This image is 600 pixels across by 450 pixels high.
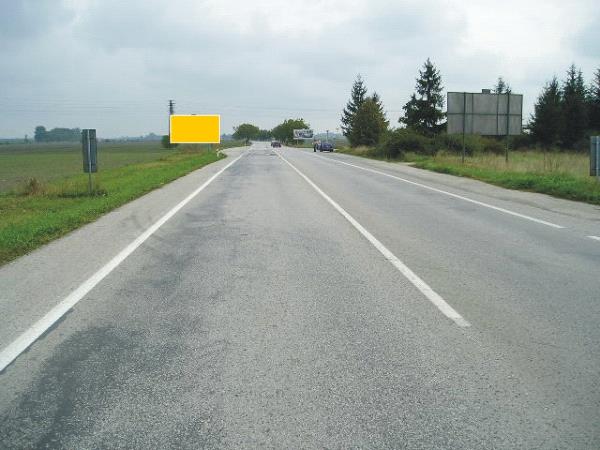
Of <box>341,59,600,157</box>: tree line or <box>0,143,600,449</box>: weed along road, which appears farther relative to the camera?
<box>341,59,600,157</box>: tree line

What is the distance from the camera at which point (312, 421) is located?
3203 mm

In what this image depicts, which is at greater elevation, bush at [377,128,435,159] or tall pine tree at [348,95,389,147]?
tall pine tree at [348,95,389,147]

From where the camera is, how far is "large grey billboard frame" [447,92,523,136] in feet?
105

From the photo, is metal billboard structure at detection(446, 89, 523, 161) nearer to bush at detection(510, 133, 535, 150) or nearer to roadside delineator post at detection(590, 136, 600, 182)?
roadside delineator post at detection(590, 136, 600, 182)

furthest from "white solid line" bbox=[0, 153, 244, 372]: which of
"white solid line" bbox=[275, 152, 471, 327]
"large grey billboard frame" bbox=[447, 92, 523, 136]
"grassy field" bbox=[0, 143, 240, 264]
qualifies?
"large grey billboard frame" bbox=[447, 92, 523, 136]

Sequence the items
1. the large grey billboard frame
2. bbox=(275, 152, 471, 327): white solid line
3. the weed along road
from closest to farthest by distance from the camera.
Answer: the weed along road → bbox=(275, 152, 471, 327): white solid line → the large grey billboard frame

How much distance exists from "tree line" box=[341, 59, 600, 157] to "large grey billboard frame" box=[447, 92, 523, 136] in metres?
11.0

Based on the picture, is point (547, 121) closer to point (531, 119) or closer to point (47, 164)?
point (531, 119)

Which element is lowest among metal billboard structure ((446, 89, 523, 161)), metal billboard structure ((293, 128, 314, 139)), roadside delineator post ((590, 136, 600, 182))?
roadside delineator post ((590, 136, 600, 182))

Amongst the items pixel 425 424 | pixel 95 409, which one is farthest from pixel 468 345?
pixel 95 409

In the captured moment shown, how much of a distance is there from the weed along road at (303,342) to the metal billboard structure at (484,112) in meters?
24.1

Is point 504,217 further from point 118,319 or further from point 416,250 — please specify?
point 118,319

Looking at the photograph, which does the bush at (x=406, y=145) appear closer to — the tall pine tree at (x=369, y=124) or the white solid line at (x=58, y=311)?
the tall pine tree at (x=369, y=124)

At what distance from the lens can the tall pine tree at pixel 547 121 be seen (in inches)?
2045
